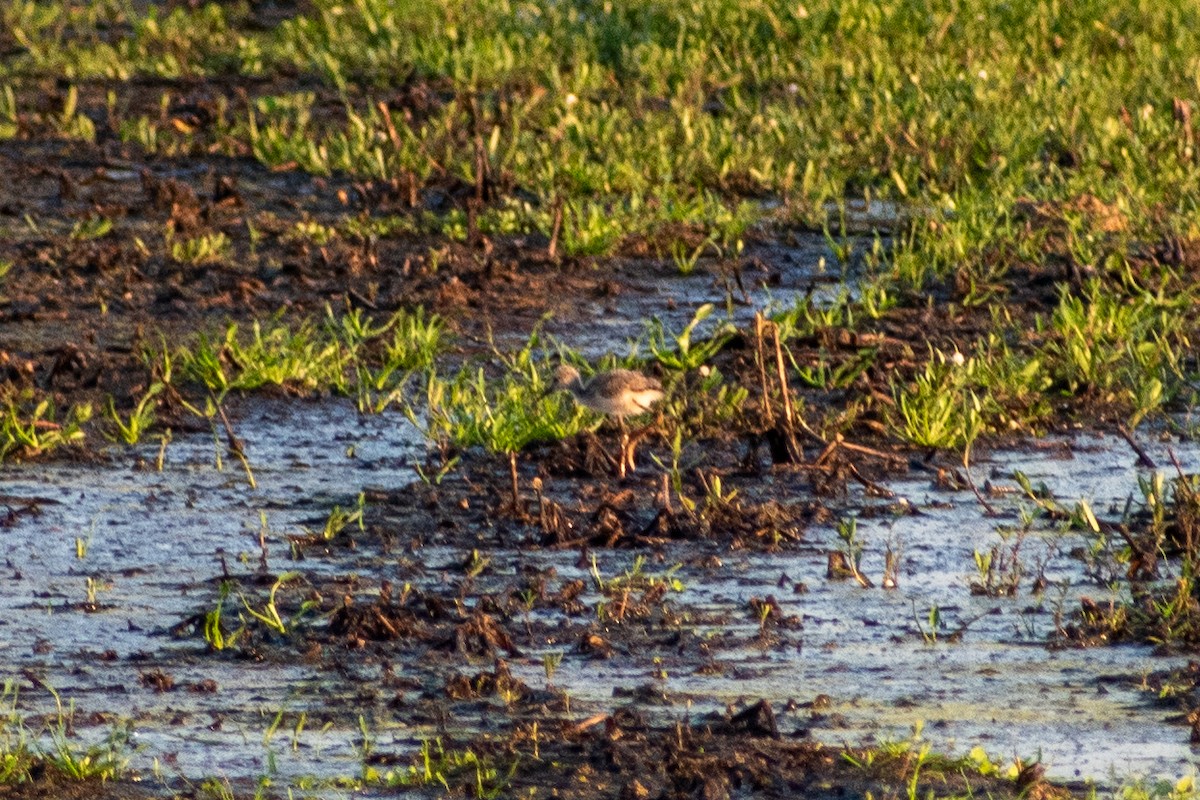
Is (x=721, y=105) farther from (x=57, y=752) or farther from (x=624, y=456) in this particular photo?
(x=57, y=752)

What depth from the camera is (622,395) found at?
6.84 m

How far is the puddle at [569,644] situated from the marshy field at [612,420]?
2 centimetres

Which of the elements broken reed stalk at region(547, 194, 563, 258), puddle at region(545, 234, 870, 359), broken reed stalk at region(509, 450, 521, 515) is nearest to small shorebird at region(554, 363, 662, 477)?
broken reed stalk at region(509, 450, 521, 515)

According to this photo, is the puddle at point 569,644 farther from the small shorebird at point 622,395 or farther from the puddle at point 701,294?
the puddle at point 701,294

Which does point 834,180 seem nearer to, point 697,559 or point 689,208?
point 689,208

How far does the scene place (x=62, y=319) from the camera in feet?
29.4

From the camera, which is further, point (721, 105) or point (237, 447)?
point (721, 105)

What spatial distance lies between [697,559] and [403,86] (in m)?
7.40

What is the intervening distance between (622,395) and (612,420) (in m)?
0.48

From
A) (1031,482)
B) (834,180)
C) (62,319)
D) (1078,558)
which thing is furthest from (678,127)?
(1078,558)

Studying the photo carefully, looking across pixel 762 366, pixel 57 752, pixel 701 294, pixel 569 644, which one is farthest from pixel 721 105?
pixel 57 752

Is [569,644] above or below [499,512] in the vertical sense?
above

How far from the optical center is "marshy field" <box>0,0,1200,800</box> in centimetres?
492

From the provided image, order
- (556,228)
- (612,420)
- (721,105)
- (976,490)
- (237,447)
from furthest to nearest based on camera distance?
1. (721,105)
2. (556,228)
3. (612,420)
4. (237,447)
5. (976,490)
